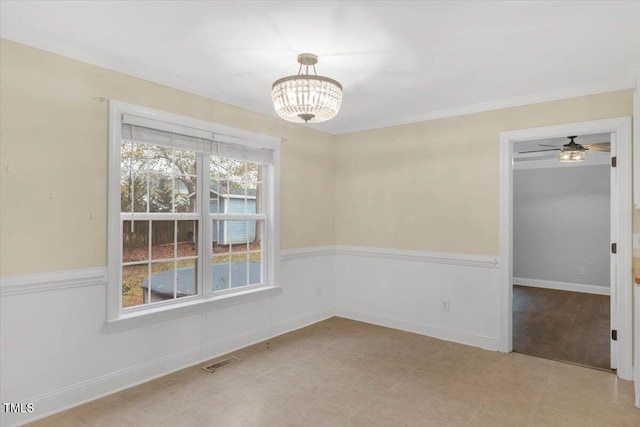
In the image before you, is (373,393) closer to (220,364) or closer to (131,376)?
(220,364)

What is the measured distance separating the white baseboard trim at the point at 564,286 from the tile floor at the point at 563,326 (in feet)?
0.54

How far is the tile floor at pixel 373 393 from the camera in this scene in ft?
8.43

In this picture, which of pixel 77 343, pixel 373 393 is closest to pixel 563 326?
pixel 373 393

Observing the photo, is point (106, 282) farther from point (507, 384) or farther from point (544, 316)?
point (544, 316)

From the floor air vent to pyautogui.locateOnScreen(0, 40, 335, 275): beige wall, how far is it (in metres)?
1.32

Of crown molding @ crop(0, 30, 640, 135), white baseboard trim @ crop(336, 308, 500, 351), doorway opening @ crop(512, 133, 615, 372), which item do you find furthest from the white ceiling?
doorway opening @ crop(512, 133, 615, 372)

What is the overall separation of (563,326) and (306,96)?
Answer: 4.45 meters

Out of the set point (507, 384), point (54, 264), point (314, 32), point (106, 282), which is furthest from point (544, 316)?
point (54, 264)

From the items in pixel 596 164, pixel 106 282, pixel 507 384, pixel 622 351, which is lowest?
pixel 507 384

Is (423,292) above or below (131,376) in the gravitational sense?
above

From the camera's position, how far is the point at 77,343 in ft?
8.95

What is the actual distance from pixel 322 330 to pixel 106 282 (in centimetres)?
251

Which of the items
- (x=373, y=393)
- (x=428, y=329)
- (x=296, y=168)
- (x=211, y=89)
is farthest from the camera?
(x=296, y=168)

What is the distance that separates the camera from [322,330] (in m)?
4.53
